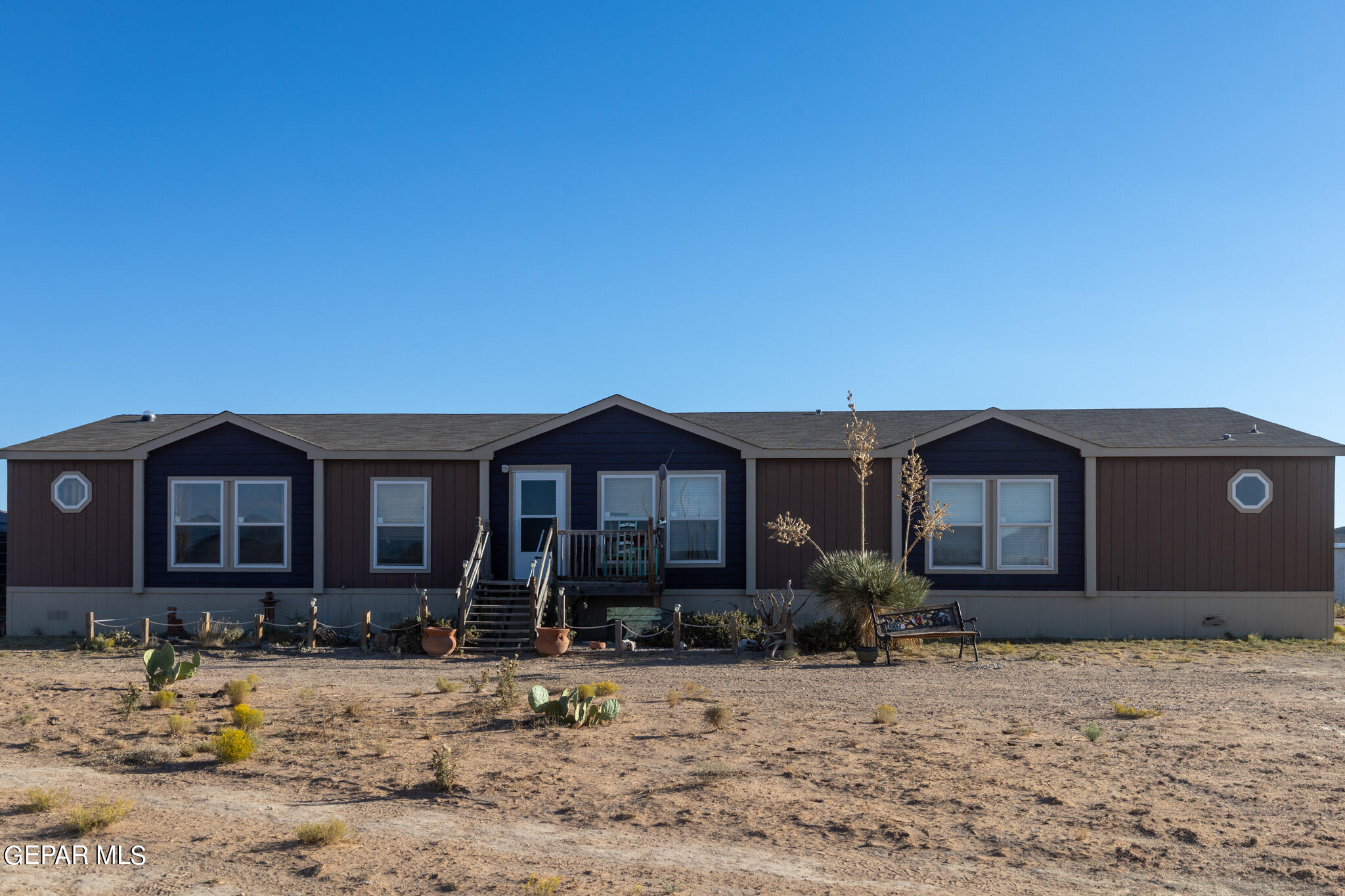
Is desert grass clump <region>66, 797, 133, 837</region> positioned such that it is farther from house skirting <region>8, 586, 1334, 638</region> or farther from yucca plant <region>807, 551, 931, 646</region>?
house skirting <region>8, 586, 1334, 638</region>

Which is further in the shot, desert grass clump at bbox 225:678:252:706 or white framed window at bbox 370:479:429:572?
white framed window at bbox 370:479:429:572

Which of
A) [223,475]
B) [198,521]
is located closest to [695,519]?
[223,475]

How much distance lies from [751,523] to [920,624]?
402 cm

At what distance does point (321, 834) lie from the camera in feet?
19.6

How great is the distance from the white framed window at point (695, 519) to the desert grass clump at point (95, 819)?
11691 millimetres

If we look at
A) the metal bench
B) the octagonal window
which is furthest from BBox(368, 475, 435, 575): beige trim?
the octagonal window

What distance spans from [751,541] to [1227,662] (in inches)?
294

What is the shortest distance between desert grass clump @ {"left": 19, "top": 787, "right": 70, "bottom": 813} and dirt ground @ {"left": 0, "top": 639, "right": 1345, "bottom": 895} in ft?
0.24

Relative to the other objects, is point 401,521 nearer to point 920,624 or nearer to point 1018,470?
point 920,624

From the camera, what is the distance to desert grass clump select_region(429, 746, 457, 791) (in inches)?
279

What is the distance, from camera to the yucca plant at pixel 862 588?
14.5 metres

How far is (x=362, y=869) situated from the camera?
18.5 feet

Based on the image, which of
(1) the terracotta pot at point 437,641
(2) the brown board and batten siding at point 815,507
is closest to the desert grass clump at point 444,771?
(1) the terracotta pot at point 437,641

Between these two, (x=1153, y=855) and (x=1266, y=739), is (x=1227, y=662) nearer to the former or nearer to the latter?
(x=1266, y=739)
